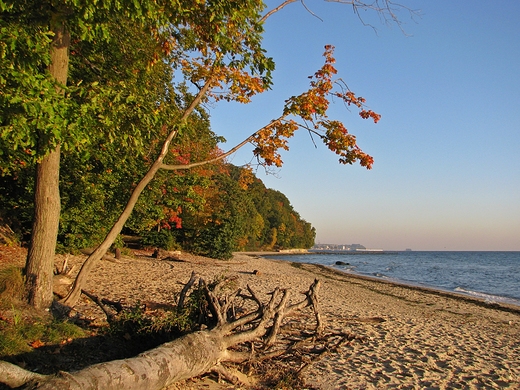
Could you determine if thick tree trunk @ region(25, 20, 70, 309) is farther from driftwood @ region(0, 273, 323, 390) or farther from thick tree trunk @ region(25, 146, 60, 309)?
driftwood @ region(0, 273, 323, 390)

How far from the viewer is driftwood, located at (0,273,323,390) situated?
3.23 metres

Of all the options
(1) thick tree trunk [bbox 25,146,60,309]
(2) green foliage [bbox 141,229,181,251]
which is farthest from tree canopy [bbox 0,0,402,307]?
(2) green foliage [bbox 141,229,181,251]

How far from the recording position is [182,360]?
13.8 feet

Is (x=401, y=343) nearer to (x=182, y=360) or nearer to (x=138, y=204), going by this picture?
(x=182, y=360)

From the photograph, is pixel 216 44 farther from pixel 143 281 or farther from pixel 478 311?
pixel 478 311

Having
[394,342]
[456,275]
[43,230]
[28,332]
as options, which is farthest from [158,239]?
[456,275]

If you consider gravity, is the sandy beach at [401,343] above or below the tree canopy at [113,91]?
below

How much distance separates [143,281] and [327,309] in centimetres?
604

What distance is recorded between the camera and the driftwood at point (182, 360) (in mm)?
3227

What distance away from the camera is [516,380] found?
6.82 metres

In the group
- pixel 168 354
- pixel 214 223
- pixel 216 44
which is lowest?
pixel 168 354

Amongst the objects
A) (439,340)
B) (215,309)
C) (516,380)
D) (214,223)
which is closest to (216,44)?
(215,309)

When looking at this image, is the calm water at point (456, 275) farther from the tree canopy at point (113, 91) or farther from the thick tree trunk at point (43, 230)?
the thick tree trunk at point (43, 230)

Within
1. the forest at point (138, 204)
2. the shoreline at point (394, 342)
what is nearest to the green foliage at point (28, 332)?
the shoreline at point (394, 342)
